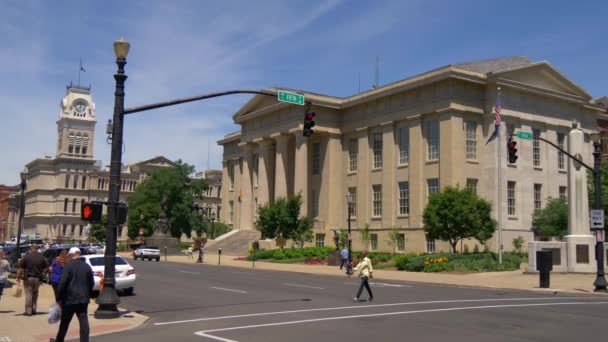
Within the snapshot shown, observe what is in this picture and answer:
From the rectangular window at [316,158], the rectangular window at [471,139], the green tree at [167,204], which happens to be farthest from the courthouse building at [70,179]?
the rectangular window at [471,139]

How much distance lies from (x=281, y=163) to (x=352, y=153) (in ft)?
26.9

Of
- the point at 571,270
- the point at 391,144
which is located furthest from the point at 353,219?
the point at 571,270

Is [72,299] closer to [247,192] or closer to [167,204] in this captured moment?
[247,192]

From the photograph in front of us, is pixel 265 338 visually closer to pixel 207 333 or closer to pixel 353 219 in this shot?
pixel 207 333

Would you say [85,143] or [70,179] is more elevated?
[85,143]

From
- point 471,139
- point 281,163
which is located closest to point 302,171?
point 281,163

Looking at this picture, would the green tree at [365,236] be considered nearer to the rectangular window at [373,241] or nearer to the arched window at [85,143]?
the rectangular window at [373,241]

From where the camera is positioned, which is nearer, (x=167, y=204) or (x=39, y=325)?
(x=39, y=325)

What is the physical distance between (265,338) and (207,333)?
141cm

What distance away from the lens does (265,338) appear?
40.5 feet

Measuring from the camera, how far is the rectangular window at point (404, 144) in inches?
2251

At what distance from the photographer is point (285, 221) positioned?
58594mm

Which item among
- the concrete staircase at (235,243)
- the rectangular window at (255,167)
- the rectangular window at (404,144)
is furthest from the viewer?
the rectangular window at (255,167)

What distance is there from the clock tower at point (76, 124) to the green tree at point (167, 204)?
50.3 meters
